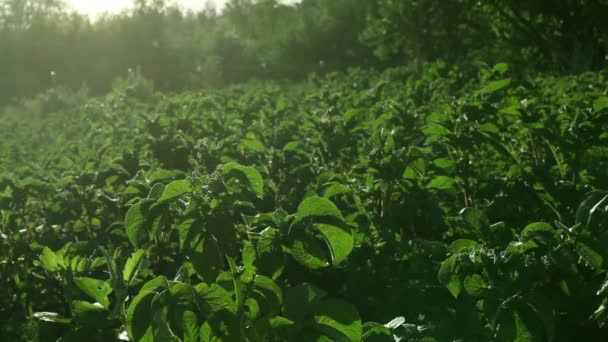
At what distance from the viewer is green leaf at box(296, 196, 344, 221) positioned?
1467mm

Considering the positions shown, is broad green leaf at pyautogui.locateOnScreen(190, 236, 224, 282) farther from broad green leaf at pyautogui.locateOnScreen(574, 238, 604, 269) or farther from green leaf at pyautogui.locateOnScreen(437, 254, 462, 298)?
broad green leaf at pyautogui.locateOnScreen(574, 238, 604, 269)

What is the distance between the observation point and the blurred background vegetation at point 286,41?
451 inches

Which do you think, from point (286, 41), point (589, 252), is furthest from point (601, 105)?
point (286, 41)

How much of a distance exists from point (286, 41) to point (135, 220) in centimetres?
2395

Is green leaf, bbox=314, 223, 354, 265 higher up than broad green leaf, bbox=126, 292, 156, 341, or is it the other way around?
green leaf, bbox=314, 223, 354, 265

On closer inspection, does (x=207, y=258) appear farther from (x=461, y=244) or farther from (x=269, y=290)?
(x=461, y=244)

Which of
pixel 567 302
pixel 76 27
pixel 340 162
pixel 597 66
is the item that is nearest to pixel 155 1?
pixel 76 27

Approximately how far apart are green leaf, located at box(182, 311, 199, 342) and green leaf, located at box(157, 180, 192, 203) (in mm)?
410

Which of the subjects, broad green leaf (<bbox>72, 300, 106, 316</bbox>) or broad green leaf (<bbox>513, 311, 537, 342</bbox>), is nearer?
broad green leaf (<bbox>513, 311, 537, 342</bbox>)

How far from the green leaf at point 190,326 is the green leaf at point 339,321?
0.93 feet

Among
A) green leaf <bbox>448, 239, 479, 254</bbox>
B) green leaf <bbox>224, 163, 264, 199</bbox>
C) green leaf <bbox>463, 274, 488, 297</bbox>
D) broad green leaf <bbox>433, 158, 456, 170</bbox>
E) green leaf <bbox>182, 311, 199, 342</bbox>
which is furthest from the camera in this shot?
broad green leaf <bbox>433, 158, 456, 170</bbox>

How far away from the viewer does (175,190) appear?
5.37 ft

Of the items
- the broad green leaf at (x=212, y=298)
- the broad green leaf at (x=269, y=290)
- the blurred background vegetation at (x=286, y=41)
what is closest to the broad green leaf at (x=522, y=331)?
the broad green leaf at (x=269, y=290)

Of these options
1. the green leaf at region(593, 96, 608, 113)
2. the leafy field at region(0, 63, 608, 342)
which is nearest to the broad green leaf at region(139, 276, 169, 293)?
the leafy field at region(0, 63, 608, 342)
